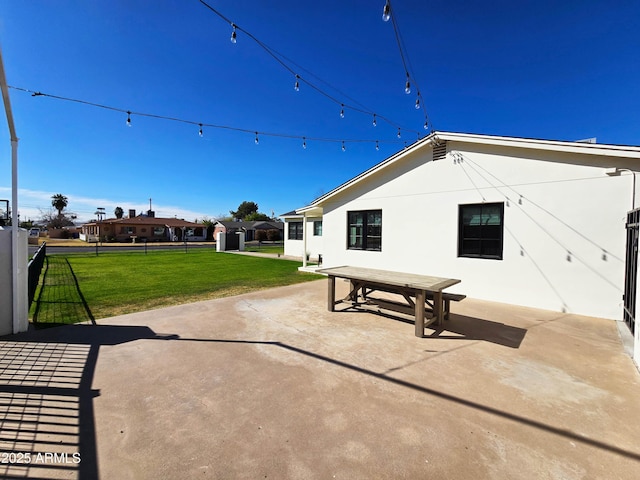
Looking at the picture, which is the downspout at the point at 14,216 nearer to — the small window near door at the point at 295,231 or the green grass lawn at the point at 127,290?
the green grass lawn at the point at 127,290

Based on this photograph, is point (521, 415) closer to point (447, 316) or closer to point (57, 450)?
point (447, 316)

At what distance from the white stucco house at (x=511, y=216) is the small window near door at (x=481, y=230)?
0.02 meters

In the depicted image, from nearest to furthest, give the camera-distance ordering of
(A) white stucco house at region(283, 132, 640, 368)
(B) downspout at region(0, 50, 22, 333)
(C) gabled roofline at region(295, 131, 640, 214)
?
(B) downspout at region(0, 50, 22, 333) < (C) gabled roofline at region(295, 131, 640, 214) < (A) white stucco house at region(283, 132, 640, 368)

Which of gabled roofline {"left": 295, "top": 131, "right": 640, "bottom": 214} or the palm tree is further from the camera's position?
the palm tree

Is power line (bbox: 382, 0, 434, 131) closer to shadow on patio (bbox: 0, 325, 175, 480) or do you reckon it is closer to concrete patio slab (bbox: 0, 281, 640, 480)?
concrete patio slab (bbox: 0, 281, 640, 480)

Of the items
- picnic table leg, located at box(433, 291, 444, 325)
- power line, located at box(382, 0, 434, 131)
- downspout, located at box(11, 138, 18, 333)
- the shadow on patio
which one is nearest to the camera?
the shadow on patio

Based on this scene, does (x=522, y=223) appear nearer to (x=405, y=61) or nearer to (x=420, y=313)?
(x=420, y=313)

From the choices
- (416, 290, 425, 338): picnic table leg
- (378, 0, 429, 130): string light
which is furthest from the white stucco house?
(416, 290, 425, 338): picnic table leg

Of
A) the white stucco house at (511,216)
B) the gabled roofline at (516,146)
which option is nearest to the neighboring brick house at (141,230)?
the gabled roofline at (516,146)

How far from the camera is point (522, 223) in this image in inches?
251

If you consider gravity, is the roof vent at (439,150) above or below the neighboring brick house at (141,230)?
above

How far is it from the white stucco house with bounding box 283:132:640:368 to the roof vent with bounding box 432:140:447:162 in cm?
3

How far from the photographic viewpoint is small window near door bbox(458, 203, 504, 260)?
22.3ft

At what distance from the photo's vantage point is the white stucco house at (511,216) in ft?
17.7
